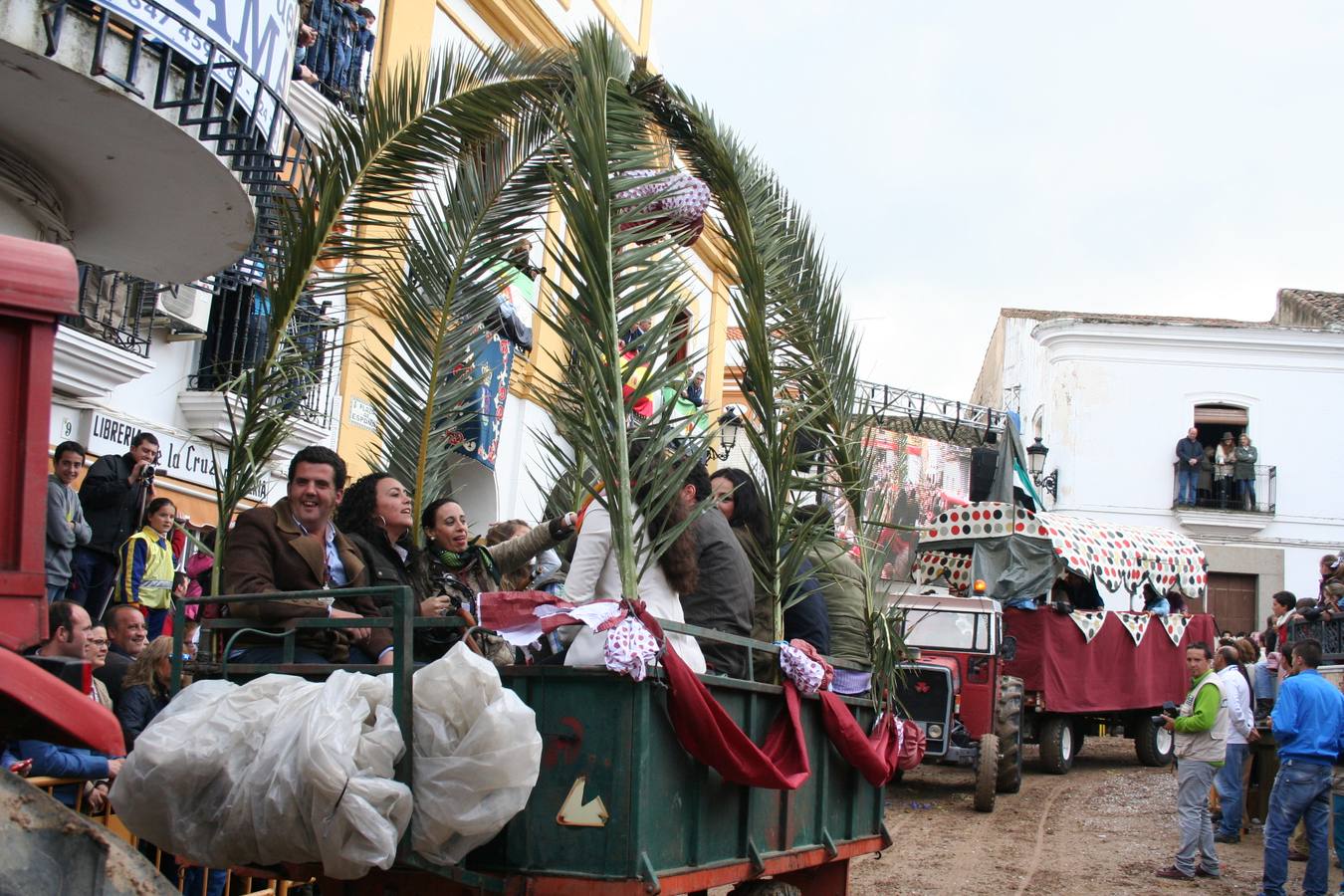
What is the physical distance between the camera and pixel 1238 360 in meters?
32.5

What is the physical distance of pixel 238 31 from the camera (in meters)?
8.83

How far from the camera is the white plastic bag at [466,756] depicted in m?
4.16

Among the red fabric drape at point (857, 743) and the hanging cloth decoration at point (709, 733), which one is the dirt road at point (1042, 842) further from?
the hanging cloth decoration at point (709, 733)

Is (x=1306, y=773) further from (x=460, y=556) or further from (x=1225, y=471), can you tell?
(x=1225, y=471)

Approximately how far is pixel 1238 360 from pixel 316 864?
A: 31.8 m

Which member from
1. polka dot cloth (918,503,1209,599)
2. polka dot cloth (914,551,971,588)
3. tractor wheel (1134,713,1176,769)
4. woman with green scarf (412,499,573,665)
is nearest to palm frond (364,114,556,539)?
woman with green scarf (412,499,573,665)

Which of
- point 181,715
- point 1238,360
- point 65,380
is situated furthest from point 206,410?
point 1238,360

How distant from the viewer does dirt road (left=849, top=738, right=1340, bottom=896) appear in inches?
403

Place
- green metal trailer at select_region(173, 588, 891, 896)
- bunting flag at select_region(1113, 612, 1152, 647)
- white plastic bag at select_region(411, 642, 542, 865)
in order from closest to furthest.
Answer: white plastic bag at select_region(411, 642, 542, 865) → green metal trailer at select_region(173, 588, 891, 896) → bunting flag at select_region(1113, 612, 1152, 647)

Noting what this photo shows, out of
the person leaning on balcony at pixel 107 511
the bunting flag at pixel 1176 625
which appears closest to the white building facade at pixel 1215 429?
the bunting flag at pixel 1176 625

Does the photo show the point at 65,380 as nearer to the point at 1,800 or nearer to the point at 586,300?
the point at 586,300

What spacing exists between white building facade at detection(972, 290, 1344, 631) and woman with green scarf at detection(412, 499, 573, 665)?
2715cm

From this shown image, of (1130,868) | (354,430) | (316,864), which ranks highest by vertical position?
(354,430)

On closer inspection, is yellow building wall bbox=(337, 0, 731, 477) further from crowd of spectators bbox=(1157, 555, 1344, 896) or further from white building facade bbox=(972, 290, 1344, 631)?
white building facade bbox=(972, 290, 1344, 631)
